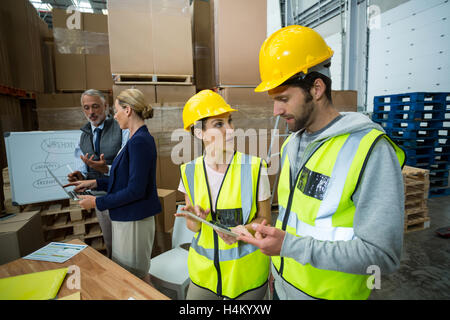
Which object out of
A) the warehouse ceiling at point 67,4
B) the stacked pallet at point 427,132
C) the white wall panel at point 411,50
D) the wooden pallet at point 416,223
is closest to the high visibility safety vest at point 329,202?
the wooden pallet at point 416,223

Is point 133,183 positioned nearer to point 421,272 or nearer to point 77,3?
point 421,272

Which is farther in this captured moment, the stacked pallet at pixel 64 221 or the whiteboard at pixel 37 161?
the stacked pallet at pixel 64 221

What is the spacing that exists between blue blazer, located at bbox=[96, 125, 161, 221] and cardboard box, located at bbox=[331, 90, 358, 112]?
13.4 feet

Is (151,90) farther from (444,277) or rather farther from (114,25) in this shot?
(444,277)

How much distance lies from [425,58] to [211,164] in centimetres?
698

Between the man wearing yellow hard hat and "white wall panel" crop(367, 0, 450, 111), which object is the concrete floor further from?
"white wall panel" crop(367, 0, 450, 111)

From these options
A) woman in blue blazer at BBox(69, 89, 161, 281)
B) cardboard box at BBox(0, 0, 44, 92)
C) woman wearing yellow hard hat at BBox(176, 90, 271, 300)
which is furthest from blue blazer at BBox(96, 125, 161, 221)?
cardboard box at BBox(0, 0, 44, 92)

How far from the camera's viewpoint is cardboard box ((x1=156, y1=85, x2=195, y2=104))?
13.0 feet

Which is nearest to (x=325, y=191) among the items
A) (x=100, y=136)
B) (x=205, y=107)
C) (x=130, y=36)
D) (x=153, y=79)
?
(x=205, y=107)

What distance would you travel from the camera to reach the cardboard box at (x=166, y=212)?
333cm

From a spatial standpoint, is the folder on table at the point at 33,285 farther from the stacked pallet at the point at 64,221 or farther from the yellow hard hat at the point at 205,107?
the stacked pallet at the point at 64,221

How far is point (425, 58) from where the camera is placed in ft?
19.1

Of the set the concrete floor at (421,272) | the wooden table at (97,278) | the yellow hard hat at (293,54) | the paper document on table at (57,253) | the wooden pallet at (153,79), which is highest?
the wooden pallet at (153,79)

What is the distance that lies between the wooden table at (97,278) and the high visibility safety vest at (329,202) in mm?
737
